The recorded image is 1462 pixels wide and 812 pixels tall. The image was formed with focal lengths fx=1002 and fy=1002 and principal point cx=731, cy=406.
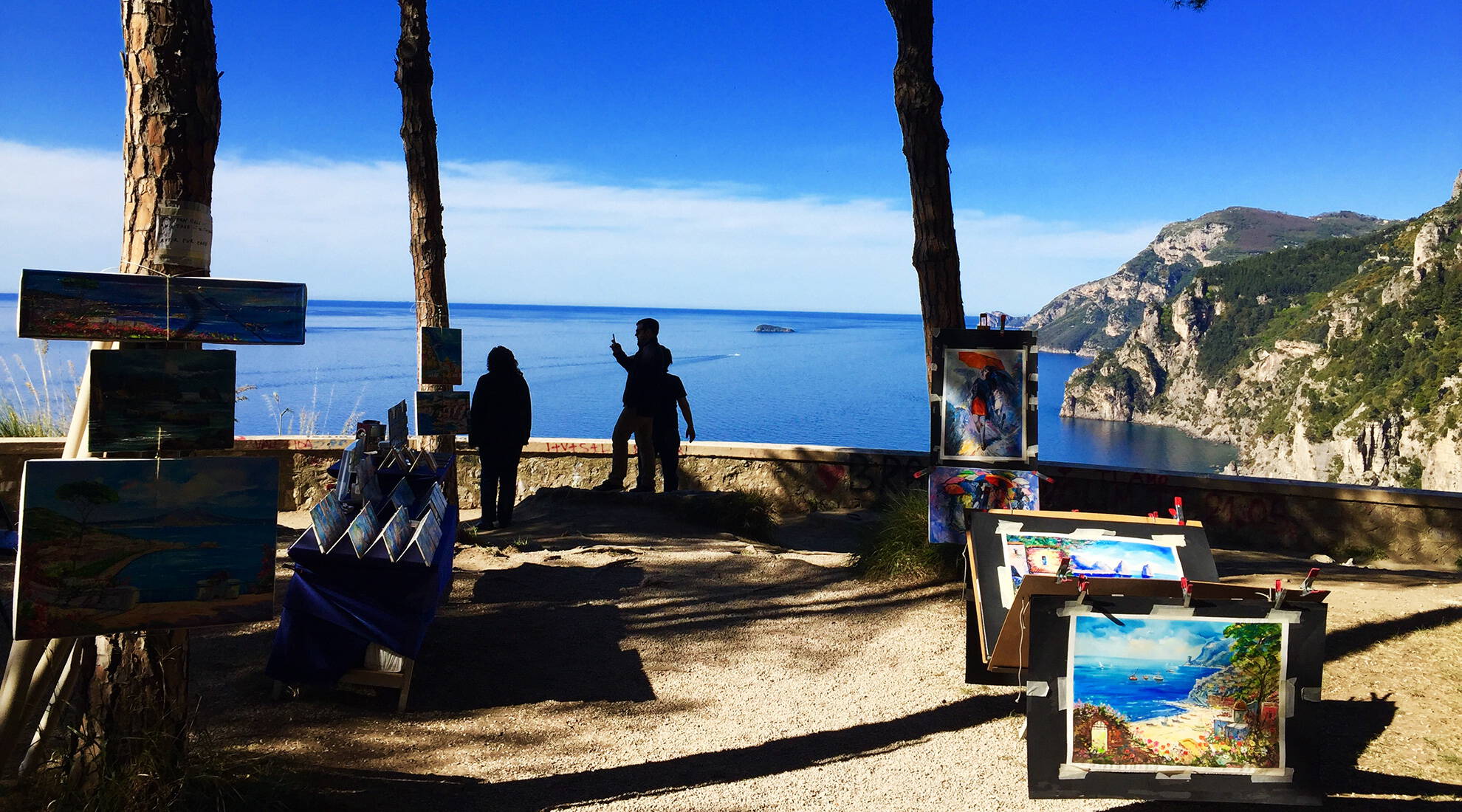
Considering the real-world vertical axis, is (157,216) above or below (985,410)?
above

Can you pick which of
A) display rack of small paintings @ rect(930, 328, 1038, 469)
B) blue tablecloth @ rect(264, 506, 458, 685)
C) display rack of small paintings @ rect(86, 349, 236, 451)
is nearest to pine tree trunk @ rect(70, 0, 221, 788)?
display rack of small paintings @ rect(86, 349, 236, 451)

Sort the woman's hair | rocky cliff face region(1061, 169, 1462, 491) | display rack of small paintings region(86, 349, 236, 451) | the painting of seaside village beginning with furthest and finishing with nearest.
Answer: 1. rocky cliff face region(1061, 169, 1462, 491)
2. the woman's hair
3. the painting of seaside village
4. display rack of small paintings region(86, 349, 236, 451)

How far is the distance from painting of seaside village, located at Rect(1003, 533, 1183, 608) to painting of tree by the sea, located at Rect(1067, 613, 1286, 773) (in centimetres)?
79

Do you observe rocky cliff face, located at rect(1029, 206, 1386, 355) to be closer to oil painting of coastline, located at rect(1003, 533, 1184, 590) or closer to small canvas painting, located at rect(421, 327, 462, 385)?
small canvas painting, located at rect(421, 327, 462, 385)

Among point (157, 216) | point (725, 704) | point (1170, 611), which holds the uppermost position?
point (157, 216)

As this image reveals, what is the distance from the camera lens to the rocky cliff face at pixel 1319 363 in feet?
127

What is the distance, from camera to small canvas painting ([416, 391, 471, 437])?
28.7 feet

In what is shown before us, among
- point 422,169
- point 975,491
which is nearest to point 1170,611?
point 975,491

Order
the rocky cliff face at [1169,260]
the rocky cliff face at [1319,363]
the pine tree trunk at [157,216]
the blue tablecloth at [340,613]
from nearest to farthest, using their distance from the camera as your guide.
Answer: the pine tree trunk at [157,216]
the blue tablecloth at [340,613]
the rocky cliff face at [1319,363]
the rocky cliff face at [1169,260]

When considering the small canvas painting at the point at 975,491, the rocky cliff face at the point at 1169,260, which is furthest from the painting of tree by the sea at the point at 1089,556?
the rocky cliff face at the point at 1169,260

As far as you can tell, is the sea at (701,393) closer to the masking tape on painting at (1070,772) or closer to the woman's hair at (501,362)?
the woman's hair at (501,362)

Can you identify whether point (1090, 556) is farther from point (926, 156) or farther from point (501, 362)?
point (501, 362)

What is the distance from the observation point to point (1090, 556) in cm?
447

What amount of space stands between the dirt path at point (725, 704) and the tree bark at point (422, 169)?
3438mm
